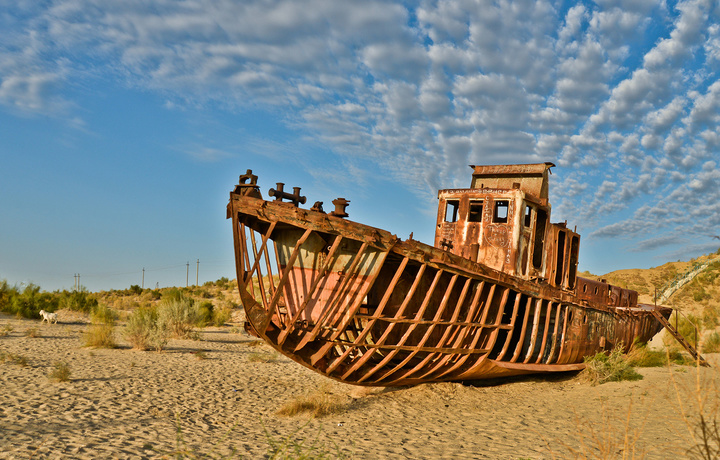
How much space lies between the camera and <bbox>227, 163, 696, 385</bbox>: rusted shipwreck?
7156 millimetres

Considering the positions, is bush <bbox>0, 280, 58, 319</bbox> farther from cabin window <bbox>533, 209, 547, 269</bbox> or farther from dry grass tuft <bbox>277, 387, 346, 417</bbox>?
cabin window <bbox>533, 209, 547, 269</bbox>

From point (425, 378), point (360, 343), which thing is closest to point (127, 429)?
point (360, 343)

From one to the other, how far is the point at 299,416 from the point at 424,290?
2.93 meters

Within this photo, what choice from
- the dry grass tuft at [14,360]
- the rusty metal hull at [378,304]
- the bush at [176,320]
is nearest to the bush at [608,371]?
Result: the rusty metal hull at [378,304]

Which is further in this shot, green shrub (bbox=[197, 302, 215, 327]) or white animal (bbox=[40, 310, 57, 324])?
green shrub (bbox=[197, 302, 215, 327])

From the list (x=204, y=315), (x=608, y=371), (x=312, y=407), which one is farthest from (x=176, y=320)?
(x=608, y=371)

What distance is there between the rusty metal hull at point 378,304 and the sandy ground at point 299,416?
2.29 feet

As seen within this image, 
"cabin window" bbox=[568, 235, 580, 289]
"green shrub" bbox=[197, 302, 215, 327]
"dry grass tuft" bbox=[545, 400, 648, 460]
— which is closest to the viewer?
"dry grass tuft" bbox=[545, 400, 648, 460]

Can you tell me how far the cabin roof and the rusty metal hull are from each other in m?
2.53

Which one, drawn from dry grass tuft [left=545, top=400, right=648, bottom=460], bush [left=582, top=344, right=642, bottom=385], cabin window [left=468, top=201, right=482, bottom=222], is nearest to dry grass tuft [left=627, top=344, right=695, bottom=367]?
bush [left=582, top=344, right=642, bottom=385]

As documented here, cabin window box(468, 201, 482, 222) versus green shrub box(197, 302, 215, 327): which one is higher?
cabin window box(468, 201, 482, 222)

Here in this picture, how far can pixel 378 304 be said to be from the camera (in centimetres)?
813

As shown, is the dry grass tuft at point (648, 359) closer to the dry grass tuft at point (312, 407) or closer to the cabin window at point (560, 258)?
the cabin window at point (560, 258)

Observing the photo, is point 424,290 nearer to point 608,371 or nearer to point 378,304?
point 378,304
